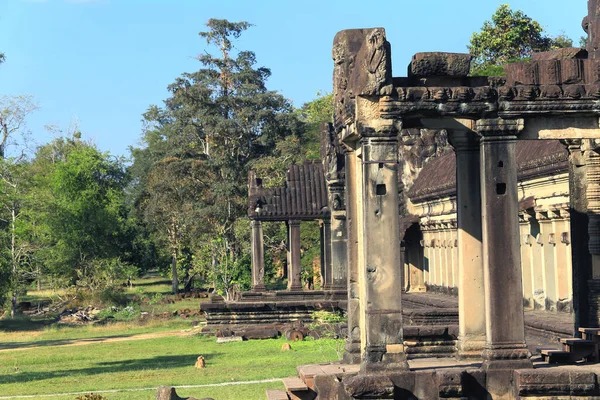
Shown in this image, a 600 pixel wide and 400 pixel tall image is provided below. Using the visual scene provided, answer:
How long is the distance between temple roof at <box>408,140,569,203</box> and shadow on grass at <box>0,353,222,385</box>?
780 cm

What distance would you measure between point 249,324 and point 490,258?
54.3 feet

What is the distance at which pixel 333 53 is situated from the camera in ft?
41.1

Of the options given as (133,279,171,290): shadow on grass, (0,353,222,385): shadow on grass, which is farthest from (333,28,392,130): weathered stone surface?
(133,279,171,290): shadow on grass

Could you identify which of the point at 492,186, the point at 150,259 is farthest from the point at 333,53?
the point at 150,259

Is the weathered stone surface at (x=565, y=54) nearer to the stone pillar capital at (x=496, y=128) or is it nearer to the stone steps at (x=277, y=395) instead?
the stone pillar capital at (x=496, y=128)

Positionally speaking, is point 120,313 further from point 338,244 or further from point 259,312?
point 338,244

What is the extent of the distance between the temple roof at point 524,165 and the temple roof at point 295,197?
3481 mm

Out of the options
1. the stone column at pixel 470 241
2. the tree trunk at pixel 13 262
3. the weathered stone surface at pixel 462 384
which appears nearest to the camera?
the weathered stone surface at pixel 462 384

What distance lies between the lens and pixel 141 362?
20.7 m

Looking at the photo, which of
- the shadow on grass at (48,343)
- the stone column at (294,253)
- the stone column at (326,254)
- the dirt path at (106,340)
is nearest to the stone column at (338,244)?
the stone column at (326,254)

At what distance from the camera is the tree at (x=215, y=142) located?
49.7 metres

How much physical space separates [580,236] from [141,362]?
10107 mm

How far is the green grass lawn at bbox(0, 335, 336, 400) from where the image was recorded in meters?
16.6

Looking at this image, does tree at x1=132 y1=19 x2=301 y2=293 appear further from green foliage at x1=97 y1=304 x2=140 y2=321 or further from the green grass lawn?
the green grass lawn
